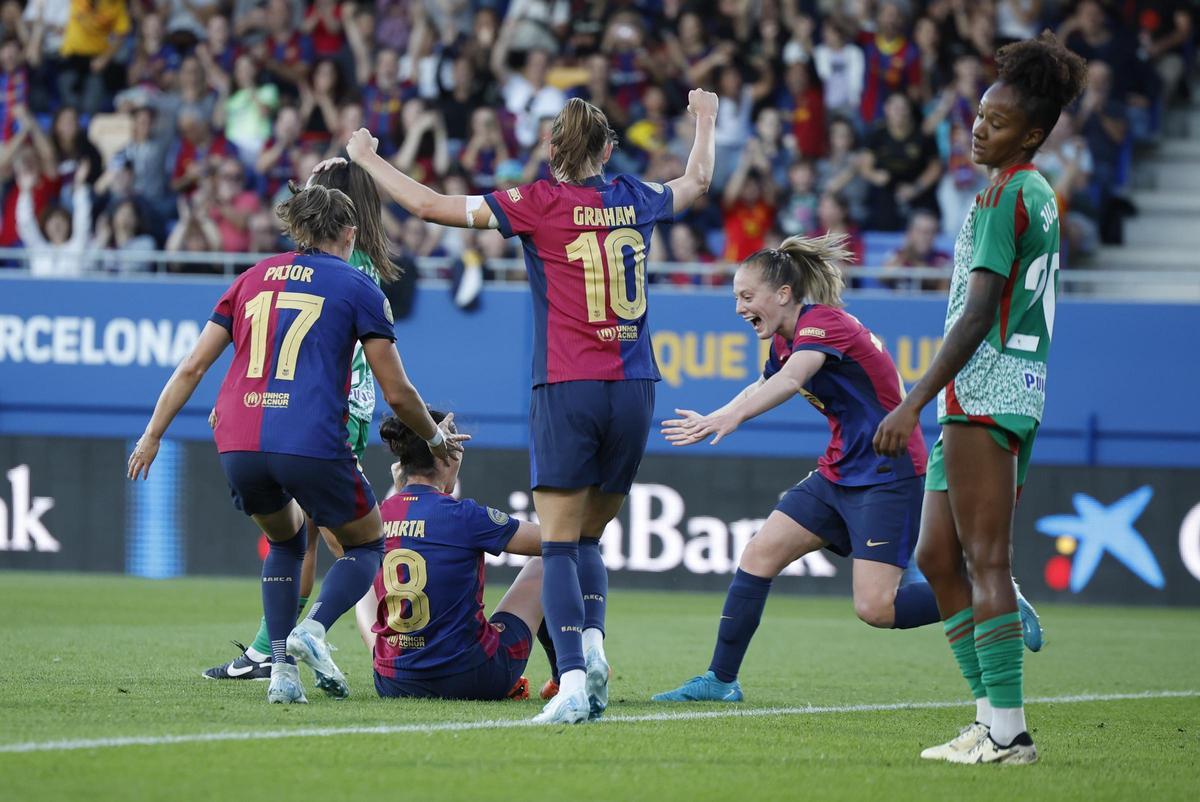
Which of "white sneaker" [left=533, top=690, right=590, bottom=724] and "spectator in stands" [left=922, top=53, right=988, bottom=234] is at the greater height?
"spectator in stands" [left=922, top=53, right=988, bottom=234]

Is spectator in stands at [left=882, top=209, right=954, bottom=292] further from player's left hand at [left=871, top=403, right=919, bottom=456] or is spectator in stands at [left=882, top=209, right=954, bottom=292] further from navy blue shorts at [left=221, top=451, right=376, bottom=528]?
player's left hand at [left=871, top=403, right=919, bottom=456]

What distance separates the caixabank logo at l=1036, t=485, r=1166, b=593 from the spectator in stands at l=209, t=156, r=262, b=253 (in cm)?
810

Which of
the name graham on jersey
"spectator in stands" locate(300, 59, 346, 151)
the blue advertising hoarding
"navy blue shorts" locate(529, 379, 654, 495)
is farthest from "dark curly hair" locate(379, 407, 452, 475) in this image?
"spectator in stands" locate(300, 59, 346, 151)

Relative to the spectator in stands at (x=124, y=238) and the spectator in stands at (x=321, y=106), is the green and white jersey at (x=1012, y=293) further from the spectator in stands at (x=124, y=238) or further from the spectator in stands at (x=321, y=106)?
the spectator in stands at (x=321, y=106)

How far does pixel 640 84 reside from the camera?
18.3 meters

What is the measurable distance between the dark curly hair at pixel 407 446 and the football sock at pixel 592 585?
A: 0.72m

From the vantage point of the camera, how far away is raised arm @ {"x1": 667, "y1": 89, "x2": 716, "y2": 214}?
657 cm

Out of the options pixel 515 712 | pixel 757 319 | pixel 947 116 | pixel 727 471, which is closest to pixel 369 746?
pixel 515 712

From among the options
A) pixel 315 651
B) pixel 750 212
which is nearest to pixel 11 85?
pixel 750 212

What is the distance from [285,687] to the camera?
21.2 ft

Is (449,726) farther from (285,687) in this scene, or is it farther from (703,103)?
(703,103)

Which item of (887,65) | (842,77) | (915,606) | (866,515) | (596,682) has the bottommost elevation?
(596,682)

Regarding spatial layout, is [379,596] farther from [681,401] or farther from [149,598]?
[681,401]

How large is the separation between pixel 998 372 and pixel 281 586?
2.96 m
